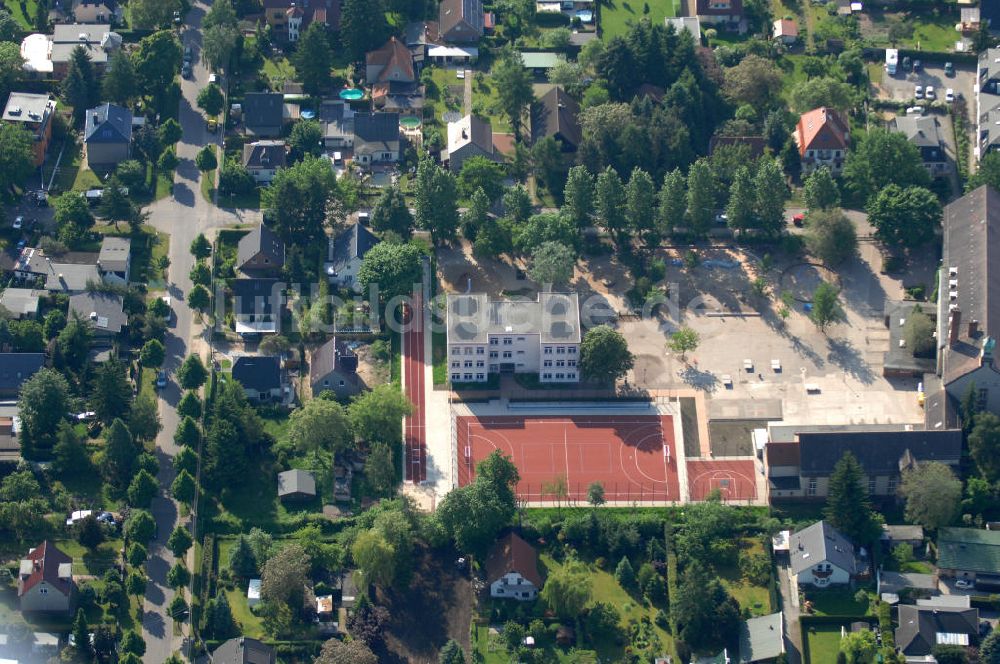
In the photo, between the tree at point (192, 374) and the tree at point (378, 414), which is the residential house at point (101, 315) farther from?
the tree at point (378, 414)

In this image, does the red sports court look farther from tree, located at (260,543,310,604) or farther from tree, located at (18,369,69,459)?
tree, located at (18,369,69,459)

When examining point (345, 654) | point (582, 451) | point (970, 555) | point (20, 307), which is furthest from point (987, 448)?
point (20, 307)

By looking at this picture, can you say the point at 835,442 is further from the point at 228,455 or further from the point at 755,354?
the point at 228,455

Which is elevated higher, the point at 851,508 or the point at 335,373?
the point at 335,373

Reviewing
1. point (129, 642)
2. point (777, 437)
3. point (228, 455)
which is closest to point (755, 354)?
point (777, 437)

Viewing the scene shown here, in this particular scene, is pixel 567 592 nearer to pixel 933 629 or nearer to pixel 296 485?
pixel 296 485

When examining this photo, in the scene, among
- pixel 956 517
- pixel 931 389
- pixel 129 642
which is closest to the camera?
pixel 129 642
